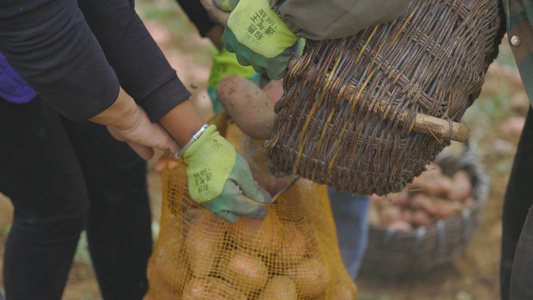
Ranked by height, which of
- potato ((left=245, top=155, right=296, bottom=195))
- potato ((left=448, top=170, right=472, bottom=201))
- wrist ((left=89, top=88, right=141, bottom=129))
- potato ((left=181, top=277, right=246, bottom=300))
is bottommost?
potato ((left=448, top=170, right=472, bottom=201))

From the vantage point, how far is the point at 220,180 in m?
1.04

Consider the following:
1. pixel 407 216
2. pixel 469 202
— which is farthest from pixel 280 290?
pixel 469 202

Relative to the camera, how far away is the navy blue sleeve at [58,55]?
0.82 metres

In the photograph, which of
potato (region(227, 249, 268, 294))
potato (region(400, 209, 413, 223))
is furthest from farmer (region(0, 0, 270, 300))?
potato (region(400, 209, 413, 223))

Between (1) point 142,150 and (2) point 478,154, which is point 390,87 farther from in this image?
(2) point 478,154

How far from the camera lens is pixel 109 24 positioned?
1.01 m

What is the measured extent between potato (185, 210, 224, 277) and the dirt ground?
339 millimetres

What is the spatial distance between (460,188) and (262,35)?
5.63ft

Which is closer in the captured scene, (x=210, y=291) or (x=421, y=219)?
(x=210, y=291)

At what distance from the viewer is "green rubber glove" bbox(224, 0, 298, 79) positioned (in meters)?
0.93

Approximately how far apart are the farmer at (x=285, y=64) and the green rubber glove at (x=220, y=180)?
0.19 metres

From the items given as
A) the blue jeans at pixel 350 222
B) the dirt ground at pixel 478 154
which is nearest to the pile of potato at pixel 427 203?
the dirt ground at pixel 478 154

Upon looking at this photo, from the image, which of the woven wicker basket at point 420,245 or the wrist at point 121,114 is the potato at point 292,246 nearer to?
the wrist at point 121,114

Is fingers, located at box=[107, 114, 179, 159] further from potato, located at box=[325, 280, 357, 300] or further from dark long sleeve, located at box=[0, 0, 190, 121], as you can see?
potato, located at box=[325, 280, 357, 300]
